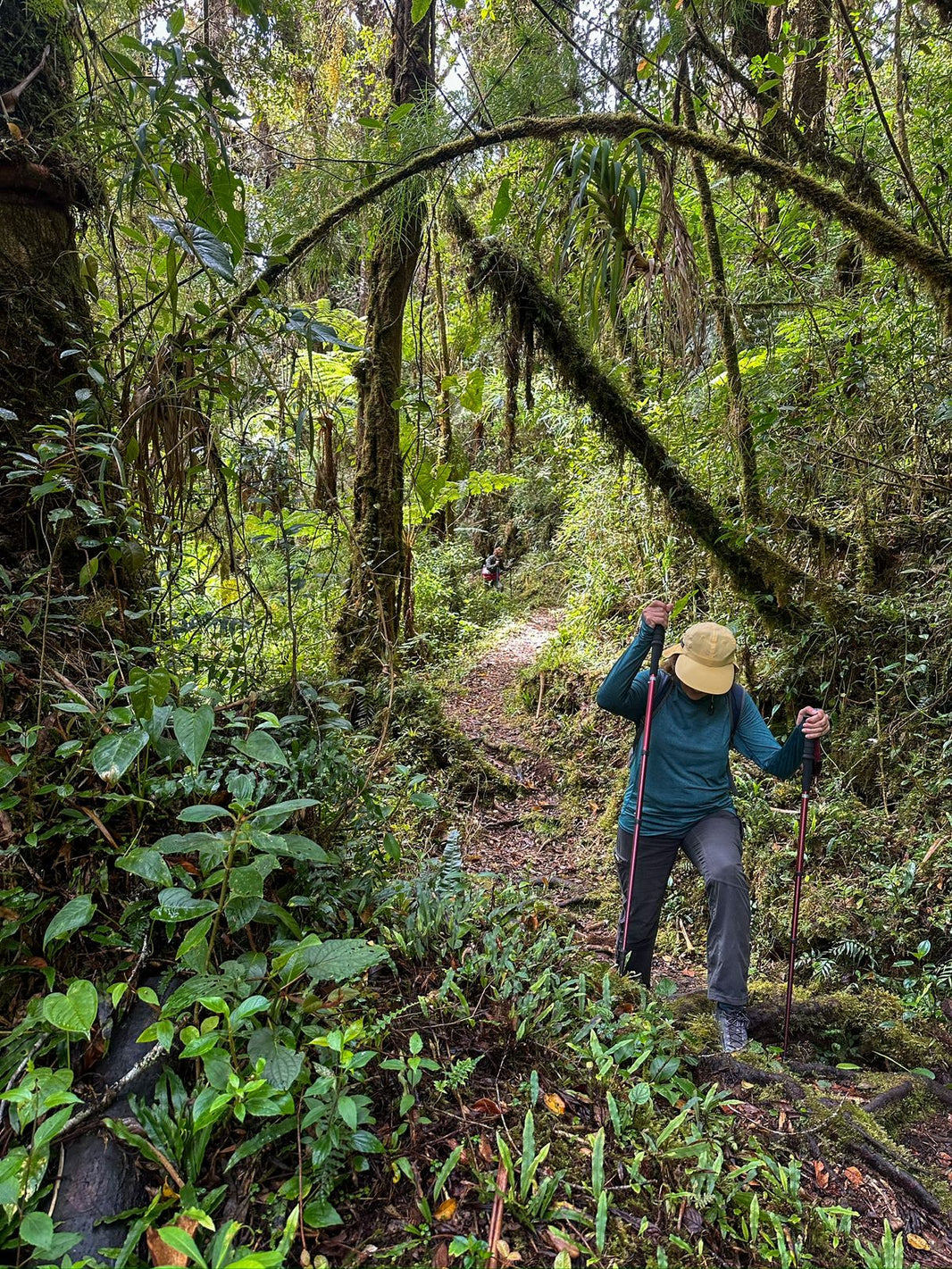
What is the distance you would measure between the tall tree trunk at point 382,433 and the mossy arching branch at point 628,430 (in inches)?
30.2

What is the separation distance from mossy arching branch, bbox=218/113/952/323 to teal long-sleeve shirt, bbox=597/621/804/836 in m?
2.42

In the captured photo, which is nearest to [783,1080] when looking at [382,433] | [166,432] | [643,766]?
[643,766]

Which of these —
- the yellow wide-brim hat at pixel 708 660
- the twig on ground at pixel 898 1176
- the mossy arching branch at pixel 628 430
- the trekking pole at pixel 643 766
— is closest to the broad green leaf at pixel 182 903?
the trekking pole at pixel 643 766

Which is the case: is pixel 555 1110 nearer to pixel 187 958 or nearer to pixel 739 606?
pixel 187 958

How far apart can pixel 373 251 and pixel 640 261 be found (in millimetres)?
2604

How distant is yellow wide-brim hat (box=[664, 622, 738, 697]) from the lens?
3.65 meters

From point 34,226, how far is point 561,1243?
406 cm

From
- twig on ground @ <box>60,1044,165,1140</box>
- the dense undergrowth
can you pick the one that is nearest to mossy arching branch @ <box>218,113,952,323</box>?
the dense undergrowth

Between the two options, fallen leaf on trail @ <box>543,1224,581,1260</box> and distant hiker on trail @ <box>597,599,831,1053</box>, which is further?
distant hiker on trail @ <box>597,599,831,1053</box>

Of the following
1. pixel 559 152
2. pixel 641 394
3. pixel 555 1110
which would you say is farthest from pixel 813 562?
pixel 555 1110

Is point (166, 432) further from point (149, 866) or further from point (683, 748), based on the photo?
point (683, 748)

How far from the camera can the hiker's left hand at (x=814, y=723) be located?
3.51m

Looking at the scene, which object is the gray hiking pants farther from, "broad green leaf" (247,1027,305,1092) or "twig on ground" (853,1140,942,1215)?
"broad green leaf" (247,1027,305,1092)

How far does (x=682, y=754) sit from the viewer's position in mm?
3709
